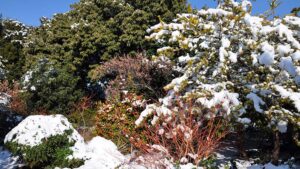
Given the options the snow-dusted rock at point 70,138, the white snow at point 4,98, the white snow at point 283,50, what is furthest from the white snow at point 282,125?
the white snow at point 4,98

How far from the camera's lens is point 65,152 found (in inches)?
307

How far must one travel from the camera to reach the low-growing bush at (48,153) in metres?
7.57

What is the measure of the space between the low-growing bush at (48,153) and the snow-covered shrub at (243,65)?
2.07 meters

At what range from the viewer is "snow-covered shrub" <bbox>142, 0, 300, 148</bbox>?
580 cm

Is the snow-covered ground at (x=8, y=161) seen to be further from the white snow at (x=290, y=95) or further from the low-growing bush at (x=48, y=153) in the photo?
the white snow at (x=290, y=95)

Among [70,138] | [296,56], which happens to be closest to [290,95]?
[296,56]

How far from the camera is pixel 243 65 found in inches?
271

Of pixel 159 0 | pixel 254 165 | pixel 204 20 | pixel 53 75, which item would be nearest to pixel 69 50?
pixel 53 75

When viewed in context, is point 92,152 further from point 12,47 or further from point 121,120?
Result: point 12,47

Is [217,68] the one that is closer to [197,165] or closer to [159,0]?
[197,165]

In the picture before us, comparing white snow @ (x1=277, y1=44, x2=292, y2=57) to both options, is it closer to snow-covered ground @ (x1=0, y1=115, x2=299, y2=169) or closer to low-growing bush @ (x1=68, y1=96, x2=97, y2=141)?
snow-covered ground @ (x1=0, y1=115, x2=299, y2=169)

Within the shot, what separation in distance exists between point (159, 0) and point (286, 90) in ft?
33.1

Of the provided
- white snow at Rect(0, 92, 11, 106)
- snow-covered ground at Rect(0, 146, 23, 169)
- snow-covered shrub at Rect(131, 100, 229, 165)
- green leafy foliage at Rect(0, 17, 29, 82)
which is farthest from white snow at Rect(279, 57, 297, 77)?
green leafy foliage at Rect(0, 17, 29, 82)

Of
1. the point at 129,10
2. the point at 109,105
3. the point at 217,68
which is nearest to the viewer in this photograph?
the point at 217,68
